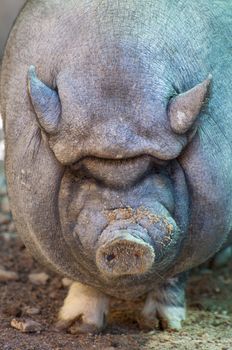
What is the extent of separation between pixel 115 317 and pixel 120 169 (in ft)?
4.16

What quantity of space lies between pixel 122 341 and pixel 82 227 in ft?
2.45

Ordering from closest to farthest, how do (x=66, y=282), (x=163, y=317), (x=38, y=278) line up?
(x=163, y=317) → (x=66, y=282) → (x=38, y=278)

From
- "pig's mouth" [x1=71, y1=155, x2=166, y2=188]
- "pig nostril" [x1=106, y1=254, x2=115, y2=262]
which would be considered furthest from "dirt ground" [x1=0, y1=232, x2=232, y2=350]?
"pig's mouth" [x1=71, y1=155, x2=166, y2=188]

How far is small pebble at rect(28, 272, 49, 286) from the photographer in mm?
5301

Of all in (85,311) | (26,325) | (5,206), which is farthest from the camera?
(5,206)

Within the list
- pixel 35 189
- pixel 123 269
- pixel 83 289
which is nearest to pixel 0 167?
pixel 83 289

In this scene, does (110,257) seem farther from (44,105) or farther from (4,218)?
(4,218)

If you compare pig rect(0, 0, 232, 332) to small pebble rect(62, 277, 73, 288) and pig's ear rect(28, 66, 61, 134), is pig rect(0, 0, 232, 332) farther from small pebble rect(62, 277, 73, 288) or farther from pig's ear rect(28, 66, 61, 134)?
small pebble rect(62, 277, 73, 288)

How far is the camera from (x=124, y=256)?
3584mm

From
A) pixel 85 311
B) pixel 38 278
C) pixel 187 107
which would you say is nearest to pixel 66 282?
pixel 38 278

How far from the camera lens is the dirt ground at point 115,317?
4.32 m

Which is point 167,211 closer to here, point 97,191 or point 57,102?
point 97,191

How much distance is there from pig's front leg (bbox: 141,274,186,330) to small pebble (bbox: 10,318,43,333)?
0.53 metres

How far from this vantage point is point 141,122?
3.69 meters
